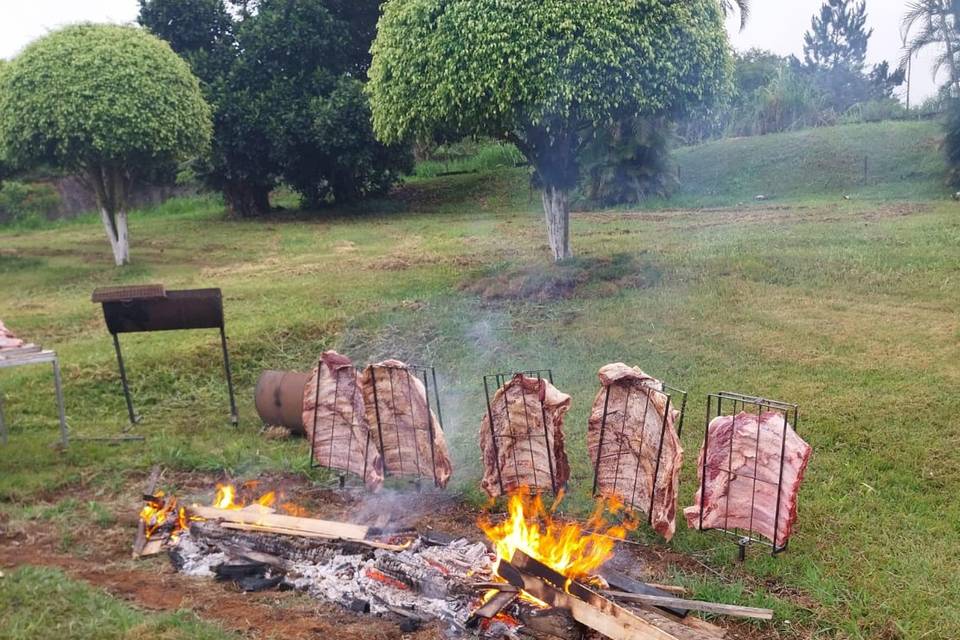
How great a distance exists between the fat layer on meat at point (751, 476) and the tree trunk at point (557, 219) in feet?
25.9

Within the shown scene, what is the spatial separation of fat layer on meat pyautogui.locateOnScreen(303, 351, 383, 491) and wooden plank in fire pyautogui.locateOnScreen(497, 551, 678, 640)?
80.5 inches

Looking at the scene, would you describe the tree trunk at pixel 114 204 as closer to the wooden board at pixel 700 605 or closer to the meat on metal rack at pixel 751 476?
the meat on metal rack at pixel 751 476

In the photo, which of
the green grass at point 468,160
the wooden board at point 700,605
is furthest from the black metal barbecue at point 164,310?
the green grass at point 468,160

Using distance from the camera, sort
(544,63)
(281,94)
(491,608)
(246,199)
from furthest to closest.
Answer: (246,199) < (281,94) < (544,63) < (491,608)

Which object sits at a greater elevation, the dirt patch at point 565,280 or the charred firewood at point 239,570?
the dirt patch at point 565,280

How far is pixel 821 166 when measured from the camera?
2366 cm

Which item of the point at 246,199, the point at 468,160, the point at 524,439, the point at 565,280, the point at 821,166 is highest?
the point at 468,160

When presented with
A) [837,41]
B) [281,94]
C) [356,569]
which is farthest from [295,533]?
[837,41]

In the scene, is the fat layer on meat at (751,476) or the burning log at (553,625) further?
the fat layer on meat at (751,476)

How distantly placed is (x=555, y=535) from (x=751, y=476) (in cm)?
129

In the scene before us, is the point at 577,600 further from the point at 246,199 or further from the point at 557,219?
the point at 246,199

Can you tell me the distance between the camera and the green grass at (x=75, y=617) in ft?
14.7

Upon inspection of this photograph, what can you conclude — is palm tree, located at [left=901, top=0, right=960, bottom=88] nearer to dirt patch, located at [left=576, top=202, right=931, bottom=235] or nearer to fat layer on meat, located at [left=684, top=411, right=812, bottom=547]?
dirt patch, located at [left=576, top=202, right=931, bottom=235]

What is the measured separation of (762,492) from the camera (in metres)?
5.19
